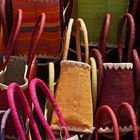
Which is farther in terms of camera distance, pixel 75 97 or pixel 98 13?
pixel 98 13

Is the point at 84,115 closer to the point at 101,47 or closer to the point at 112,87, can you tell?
the point at 112,87

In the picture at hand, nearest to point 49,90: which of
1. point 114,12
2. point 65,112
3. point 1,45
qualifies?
point 65,112

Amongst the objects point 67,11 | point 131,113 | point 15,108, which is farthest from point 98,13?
point 15,108

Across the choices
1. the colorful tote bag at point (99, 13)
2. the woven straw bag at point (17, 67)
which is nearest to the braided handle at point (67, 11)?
the colorful tote bag at point (99, 13)

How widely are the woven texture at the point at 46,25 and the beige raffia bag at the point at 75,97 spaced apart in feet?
0.60

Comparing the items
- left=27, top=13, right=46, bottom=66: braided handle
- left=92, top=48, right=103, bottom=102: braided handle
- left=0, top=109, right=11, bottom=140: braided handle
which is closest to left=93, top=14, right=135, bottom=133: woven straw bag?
left=92, top=48, right=103, bottom=102: braided handle

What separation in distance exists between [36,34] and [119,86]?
30 cm

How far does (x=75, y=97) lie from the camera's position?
4.02ft

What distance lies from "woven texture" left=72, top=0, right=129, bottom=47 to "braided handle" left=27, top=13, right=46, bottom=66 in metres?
0.19

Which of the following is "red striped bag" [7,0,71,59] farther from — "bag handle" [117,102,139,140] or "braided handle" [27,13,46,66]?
"bag handle" [117,102,139,140]

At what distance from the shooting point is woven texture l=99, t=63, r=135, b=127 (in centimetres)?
125

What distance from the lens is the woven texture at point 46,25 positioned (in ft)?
4.57

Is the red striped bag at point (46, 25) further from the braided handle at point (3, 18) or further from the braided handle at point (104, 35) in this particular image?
the braided handle at point (104, 35)

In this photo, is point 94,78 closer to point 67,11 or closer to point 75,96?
point 75,96
